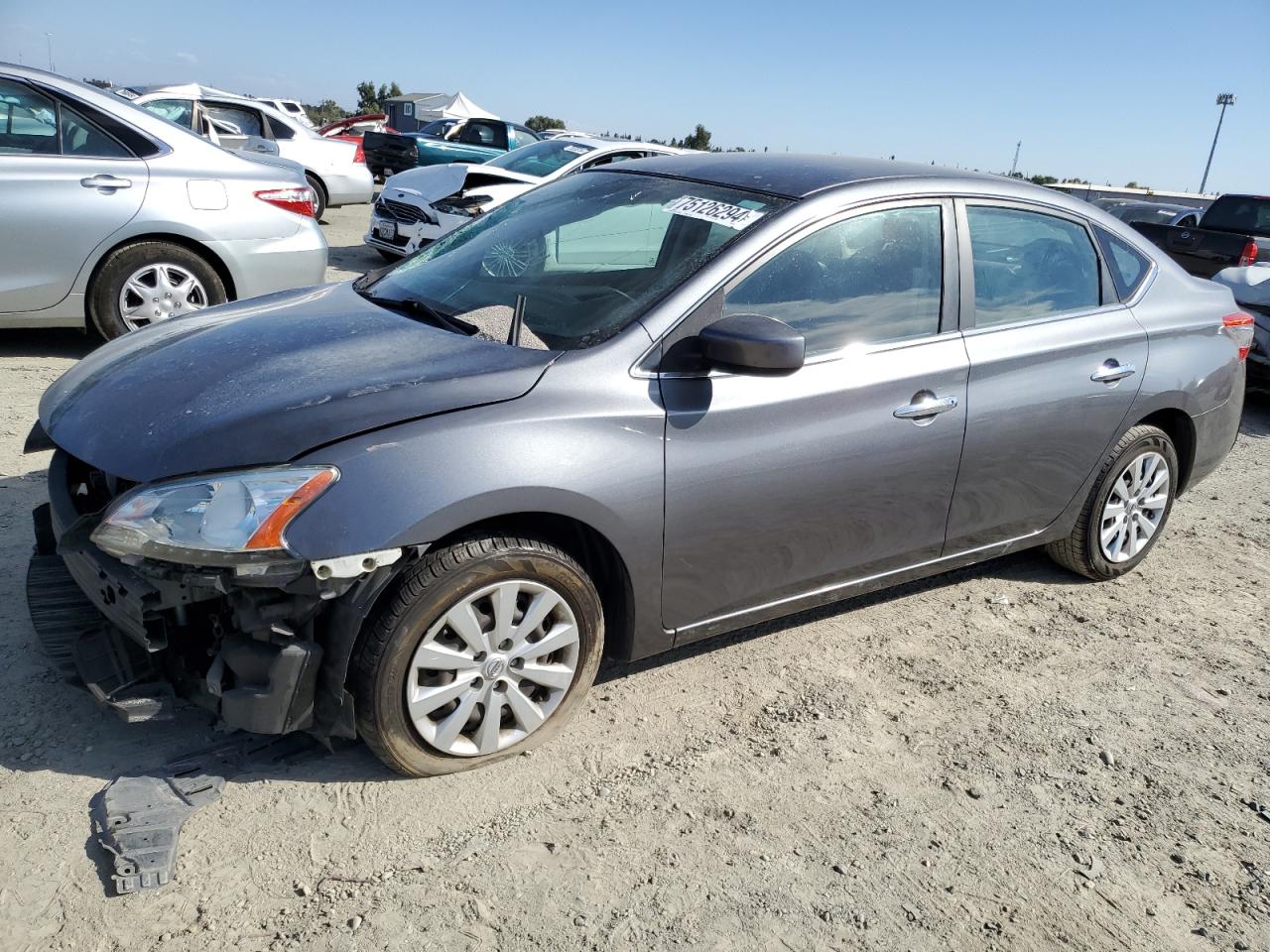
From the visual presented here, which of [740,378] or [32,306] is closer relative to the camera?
[740,378]

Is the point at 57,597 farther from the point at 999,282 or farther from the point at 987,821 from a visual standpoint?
the point at 999,282

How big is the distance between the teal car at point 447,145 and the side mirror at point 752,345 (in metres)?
16.1

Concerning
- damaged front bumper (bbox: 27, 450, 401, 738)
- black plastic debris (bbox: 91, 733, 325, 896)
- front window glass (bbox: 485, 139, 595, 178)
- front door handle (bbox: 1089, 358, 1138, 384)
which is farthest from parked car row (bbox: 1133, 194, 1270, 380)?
black plastic debris (bbox: 91, 733, 325, 896)

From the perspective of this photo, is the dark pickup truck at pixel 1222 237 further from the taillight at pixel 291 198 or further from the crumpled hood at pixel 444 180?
the taillight at pixel 291 198

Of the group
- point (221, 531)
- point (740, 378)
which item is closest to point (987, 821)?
point (740, 378)

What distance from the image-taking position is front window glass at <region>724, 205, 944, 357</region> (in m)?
3.21

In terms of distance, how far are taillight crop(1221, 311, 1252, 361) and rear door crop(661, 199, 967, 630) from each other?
1.84m

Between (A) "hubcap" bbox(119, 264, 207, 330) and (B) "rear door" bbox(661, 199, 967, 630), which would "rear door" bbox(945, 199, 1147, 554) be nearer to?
(B) "rear door" bbox(661, 199, 967, 630)

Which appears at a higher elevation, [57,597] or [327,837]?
[57,597]

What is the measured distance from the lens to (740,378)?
10.1ft

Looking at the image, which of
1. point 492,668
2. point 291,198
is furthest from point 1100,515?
point 291,198

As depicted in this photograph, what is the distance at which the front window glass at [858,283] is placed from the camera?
→ 3.21m

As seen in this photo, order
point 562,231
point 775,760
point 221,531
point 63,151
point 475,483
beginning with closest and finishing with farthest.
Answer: point 221,531, point 475,483, point 775,760, point 562,231, point 63,151

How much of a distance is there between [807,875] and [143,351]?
257 cm
